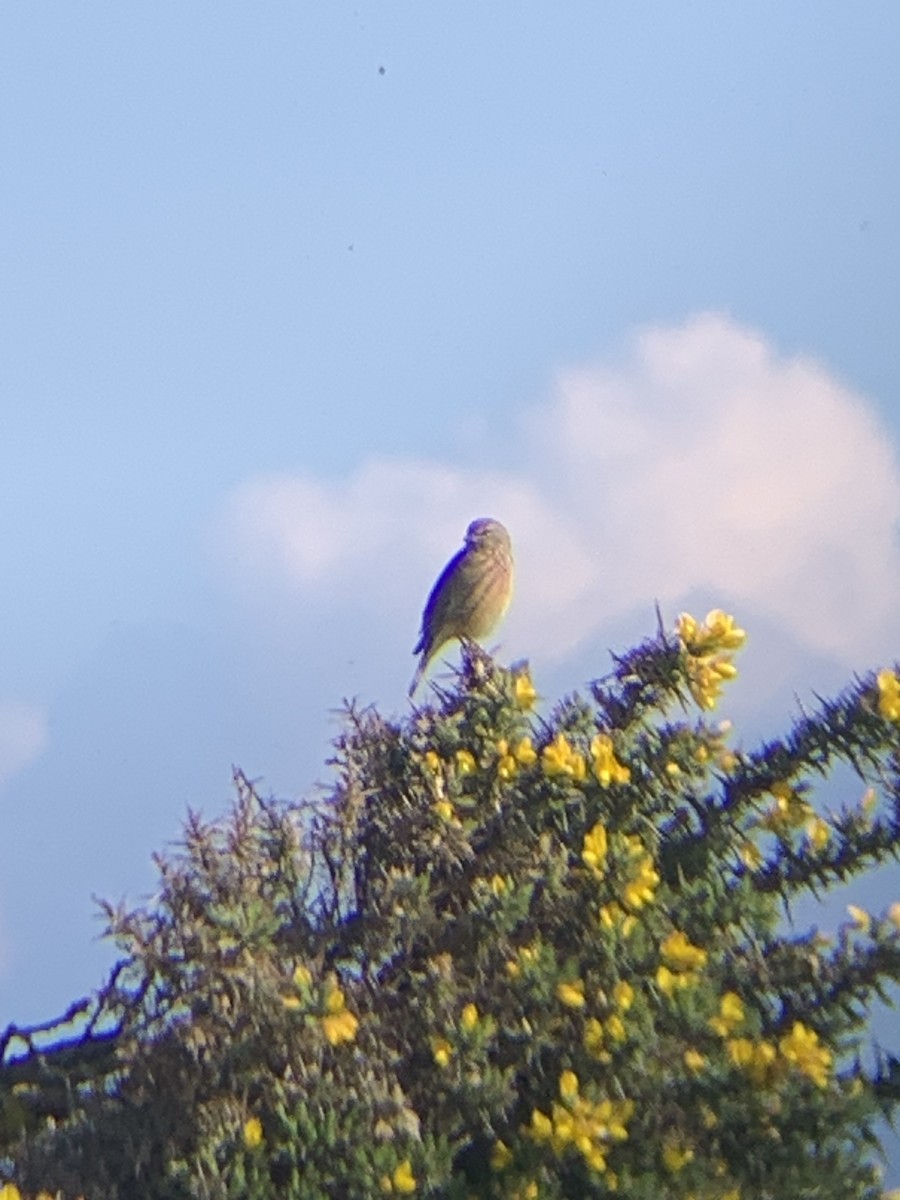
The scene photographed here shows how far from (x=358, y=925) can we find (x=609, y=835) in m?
0.51

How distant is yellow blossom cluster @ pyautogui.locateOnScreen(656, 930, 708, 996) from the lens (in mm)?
3314

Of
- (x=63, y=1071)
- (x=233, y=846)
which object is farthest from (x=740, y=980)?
(x=63, y=1071)

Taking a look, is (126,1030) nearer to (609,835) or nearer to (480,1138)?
(480,1138)

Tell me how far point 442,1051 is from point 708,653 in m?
1.05

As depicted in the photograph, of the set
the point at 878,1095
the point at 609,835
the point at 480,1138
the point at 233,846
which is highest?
the point at 233,846

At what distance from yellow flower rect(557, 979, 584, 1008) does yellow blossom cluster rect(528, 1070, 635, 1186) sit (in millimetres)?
121

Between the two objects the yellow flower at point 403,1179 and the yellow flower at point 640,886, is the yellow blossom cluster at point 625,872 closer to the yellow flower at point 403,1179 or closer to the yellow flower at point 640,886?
the yellow flower at point 640,886

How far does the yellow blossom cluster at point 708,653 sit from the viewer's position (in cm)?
383

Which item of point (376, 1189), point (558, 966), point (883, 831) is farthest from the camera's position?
point (883, 831)

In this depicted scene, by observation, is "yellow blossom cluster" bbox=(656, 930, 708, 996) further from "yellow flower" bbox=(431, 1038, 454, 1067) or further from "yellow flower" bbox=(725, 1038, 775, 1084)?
"yellow flower" bbox=(431, 1038, 454, 1067)

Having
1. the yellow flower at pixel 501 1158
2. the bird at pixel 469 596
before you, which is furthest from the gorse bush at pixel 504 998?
the bird at pixel 469 596

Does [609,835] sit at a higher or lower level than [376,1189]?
higher

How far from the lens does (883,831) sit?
143 inches

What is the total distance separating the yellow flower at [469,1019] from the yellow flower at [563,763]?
579mm
